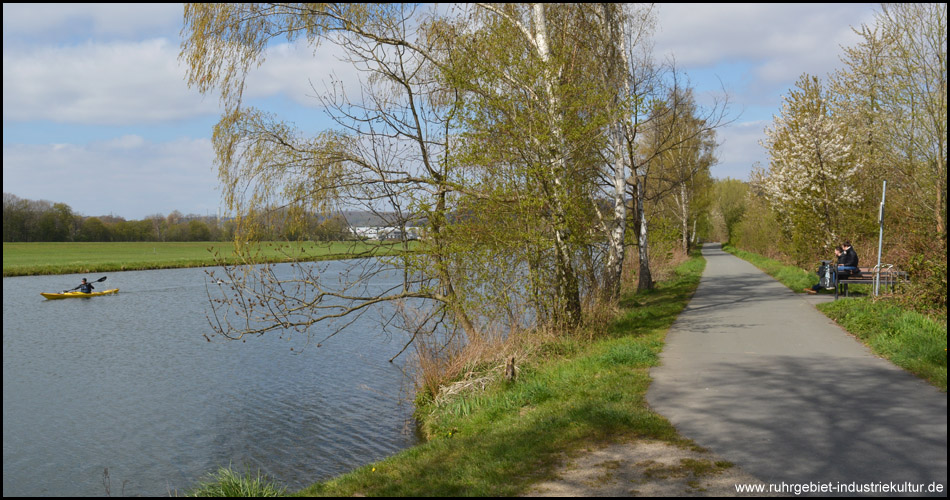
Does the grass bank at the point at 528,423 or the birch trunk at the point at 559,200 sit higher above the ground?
the birch trunk at the point at 559,200

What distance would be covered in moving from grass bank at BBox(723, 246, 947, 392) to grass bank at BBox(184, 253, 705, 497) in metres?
3.41

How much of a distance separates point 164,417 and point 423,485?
8.93m

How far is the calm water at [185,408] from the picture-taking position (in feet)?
34.2

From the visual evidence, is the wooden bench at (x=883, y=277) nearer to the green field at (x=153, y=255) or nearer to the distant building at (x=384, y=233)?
the distant building at (x=384, y=233)

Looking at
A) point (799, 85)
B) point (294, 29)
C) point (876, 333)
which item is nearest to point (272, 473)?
point (294, 29)

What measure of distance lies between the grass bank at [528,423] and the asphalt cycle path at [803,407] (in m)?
0.47

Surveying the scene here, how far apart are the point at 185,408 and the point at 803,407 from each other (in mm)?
11050

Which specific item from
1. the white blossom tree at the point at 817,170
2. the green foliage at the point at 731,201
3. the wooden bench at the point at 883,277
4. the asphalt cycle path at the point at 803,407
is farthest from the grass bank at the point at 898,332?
the green foliage at the point at 731,201

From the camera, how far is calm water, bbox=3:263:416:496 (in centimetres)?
1042

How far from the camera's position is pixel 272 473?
32.8 ft

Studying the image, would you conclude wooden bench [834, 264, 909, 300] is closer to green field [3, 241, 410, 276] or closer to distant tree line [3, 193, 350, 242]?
green field [3, 241, 410, 276]

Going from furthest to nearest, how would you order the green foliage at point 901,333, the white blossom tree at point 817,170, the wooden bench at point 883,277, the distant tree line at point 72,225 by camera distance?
Result: the distant tree line at point 72,225
the white blossom tree at point 817,170
the wooden bench at point 883,277
the green foliage at point 901,333

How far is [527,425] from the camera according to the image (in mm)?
7891

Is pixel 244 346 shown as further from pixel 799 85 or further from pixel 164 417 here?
pixel 799 85
